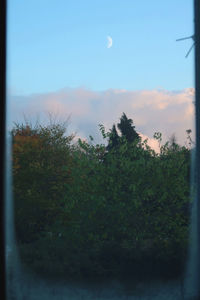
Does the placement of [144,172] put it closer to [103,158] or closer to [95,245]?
[103,158]

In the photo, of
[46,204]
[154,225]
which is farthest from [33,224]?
[154,225]

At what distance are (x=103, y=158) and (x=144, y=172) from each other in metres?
1.32

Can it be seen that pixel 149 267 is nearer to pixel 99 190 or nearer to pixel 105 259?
pixel 105 259

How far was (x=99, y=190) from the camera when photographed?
33.5ft

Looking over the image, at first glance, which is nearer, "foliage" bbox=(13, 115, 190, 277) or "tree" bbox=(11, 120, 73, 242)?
"foliage" bbox=(13, 115, 190, 277)

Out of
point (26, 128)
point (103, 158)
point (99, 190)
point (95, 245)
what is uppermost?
point (26, 128)

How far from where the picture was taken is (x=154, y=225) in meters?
10.2

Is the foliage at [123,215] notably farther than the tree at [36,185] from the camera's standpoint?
No

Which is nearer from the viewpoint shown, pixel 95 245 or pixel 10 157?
pixel 95 245

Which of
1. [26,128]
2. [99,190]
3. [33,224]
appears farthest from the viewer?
[26,128]

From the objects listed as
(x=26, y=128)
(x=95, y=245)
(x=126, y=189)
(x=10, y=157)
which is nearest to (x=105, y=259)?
(x=95, y=245)

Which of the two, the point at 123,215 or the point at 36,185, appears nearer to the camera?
the point at 123,215
